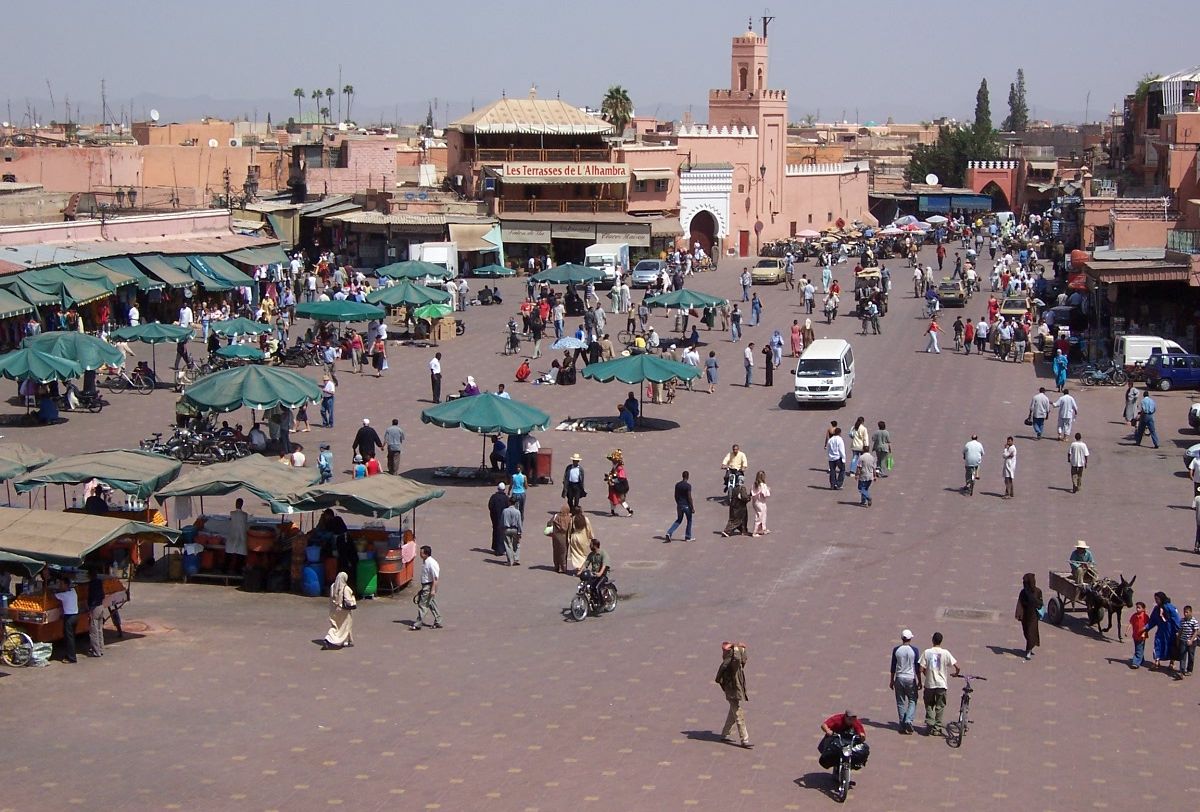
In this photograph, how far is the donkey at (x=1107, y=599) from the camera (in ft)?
57.9

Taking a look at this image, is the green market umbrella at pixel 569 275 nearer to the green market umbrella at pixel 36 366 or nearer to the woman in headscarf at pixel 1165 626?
the green market umbrella at pixel 36 366

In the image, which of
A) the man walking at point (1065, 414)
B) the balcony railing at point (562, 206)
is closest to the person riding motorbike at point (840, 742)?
the man walking at point (1065, 414)

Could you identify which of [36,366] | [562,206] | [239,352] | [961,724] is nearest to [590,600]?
[961,724]

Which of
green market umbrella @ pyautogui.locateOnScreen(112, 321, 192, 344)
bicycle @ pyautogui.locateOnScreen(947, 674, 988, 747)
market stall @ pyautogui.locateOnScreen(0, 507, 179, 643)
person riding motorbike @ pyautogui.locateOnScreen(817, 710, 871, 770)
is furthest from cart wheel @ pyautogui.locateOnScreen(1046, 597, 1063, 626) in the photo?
green market umbrella @ pyautogui.locateOnScreen(112, 321, 192, 344)

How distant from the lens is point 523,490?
22.5m

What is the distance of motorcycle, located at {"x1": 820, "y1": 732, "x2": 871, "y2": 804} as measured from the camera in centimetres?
1272

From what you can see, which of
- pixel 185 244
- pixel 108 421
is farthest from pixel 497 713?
pixel 185 244

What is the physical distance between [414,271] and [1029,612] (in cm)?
3027

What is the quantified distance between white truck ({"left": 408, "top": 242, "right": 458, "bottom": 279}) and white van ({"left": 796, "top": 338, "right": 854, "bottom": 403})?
1954 centimetres

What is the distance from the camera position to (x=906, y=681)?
14445 millimetres

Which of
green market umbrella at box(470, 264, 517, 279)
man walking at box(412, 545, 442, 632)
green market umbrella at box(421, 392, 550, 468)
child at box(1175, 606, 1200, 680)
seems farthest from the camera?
green market umbrella at box(470, 264, 517, 279)

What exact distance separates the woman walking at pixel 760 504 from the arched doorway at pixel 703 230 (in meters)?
43.4

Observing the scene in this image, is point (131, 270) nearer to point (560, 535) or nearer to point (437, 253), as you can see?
point (437, 253)

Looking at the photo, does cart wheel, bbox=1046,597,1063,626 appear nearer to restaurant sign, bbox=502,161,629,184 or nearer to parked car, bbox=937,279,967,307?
parked car, bbox=937,279,967,307
